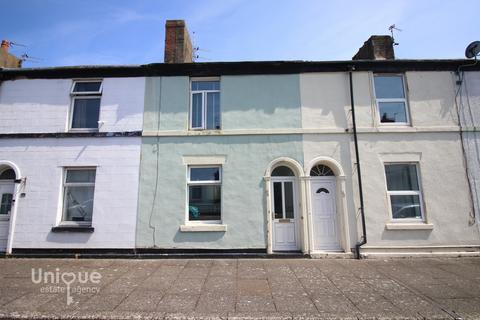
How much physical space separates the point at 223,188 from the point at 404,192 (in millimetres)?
5628

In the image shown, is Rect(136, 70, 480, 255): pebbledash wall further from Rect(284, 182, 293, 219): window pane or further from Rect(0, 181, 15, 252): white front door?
Rect(0, 181, 15, 252): white front door

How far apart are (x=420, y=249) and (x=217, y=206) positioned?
244 inches

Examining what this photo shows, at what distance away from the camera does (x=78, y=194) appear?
28.3 feet

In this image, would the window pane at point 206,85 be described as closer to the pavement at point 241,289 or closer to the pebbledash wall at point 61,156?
the pebbledash wall at point 61,156

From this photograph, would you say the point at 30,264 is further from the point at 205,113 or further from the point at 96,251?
the point at 205,113

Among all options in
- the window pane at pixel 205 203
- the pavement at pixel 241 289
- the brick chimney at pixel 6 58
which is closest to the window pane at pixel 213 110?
the window pane at pixel 205 203

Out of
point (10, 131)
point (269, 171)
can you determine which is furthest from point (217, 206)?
point (10, 131)

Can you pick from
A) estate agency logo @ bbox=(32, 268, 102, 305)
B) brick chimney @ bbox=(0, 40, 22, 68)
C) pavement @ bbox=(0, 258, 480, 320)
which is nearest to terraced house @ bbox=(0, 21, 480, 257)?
pavement @ bbox=(0, 258, 480, 320)

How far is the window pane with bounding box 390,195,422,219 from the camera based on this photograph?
832 centimetres

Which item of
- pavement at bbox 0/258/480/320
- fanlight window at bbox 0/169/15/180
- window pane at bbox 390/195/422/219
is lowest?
pavement at bbox 0/258/480/320

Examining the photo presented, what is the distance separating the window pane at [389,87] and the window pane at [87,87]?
31.0 feet

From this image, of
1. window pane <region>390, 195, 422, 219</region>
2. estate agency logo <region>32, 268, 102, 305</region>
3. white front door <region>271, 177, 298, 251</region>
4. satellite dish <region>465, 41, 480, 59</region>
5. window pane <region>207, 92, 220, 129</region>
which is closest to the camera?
estate agency logo <region>32, 268, 102, 305</region>

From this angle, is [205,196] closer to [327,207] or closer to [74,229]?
[327,207]

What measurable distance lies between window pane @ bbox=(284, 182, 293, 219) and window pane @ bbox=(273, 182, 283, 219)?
165mm
